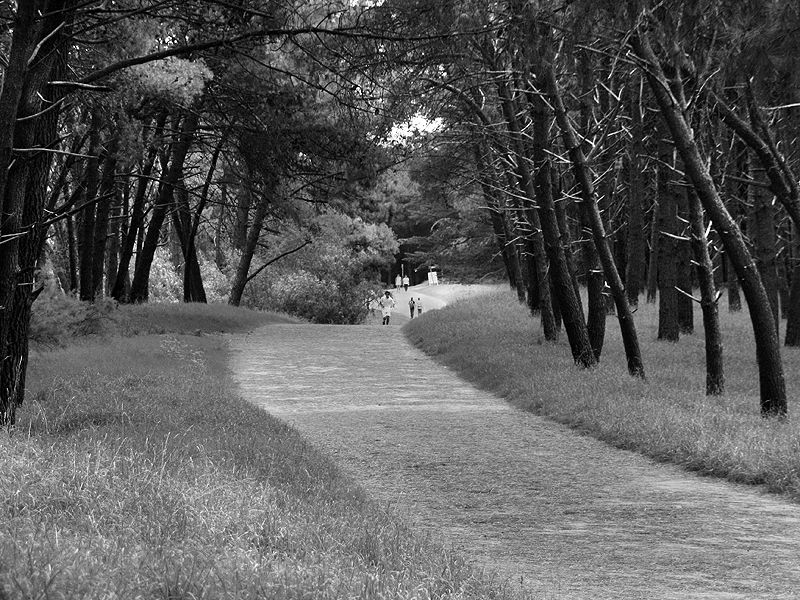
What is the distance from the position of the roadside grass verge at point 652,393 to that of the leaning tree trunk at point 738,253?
420mm

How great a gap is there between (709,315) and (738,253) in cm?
209

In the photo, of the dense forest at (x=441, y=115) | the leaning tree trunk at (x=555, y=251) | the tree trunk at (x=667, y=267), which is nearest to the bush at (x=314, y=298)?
the dense forest at (x=441, y=115)

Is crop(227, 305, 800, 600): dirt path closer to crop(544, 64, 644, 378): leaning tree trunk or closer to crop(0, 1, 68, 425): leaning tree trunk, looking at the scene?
crop(544, 64, 644, 378): leaning tree trunk

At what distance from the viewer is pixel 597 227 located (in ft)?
58.4

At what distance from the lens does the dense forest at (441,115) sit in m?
10.2

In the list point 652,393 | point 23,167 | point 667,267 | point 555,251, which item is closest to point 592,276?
point 555,251

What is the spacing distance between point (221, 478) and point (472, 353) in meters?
14.4

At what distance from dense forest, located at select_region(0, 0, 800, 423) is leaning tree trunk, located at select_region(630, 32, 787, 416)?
0.03 meters

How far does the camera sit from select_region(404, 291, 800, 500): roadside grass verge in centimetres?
977

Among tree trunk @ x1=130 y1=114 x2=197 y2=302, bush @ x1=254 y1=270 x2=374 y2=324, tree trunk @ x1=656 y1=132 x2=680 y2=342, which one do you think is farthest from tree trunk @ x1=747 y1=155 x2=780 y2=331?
bush @ x1=254 y1=270 x2=374 y2=324

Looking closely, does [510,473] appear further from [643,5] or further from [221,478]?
[643,5]

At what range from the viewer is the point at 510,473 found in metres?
9.77

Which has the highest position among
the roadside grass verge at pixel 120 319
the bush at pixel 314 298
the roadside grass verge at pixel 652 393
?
the bush at pixel 314 298

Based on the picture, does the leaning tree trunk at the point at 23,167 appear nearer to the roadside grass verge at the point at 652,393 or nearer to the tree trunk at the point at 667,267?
the roadside grass verge at the point at 652,393
